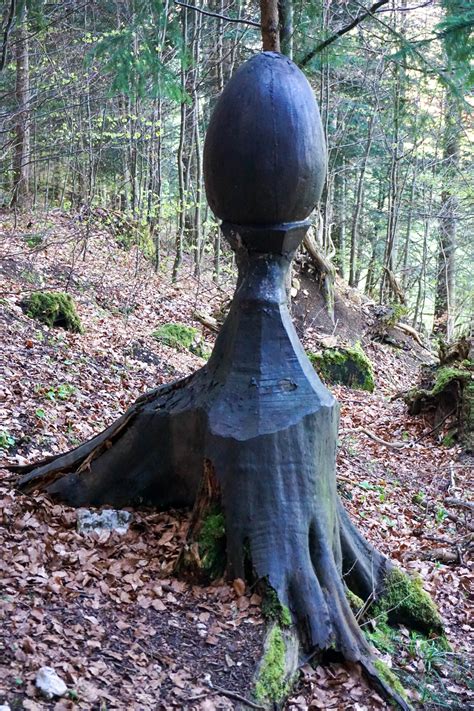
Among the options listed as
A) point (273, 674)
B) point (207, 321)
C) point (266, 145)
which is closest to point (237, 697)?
point (273, 674)

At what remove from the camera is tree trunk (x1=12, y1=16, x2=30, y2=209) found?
7.45m

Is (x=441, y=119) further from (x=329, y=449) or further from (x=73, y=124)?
(x=329, y=449)

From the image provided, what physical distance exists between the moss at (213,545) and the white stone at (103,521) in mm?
670

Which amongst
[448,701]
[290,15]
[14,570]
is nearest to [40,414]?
[14,570]

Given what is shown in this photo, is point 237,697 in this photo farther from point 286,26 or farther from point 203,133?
point 203,133

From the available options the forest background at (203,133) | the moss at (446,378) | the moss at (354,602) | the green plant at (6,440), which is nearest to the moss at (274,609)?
the moss at (354,602)

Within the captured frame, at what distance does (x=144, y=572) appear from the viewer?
378 centimetres

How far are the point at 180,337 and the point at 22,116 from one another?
4.58 meters

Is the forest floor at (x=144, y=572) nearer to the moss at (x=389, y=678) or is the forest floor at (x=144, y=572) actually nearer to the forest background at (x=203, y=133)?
the moss at (x=389, y=678)

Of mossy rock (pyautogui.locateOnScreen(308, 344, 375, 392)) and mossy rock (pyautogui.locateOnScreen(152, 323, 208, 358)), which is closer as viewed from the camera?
mossy rock (pyautogui.locateOnScreen(152, 323, 208, 358))

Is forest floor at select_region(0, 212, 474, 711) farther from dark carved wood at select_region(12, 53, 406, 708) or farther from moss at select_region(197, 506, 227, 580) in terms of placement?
dark carved wood at select_region(12, 53, 406, 708)

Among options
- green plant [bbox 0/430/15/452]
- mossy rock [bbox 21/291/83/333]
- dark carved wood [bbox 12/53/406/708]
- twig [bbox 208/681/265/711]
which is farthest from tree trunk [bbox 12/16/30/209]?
twig [bbox 208/681/265/711]

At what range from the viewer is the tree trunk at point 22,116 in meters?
7.45

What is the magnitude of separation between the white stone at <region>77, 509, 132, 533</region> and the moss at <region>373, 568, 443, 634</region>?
1.80 m
